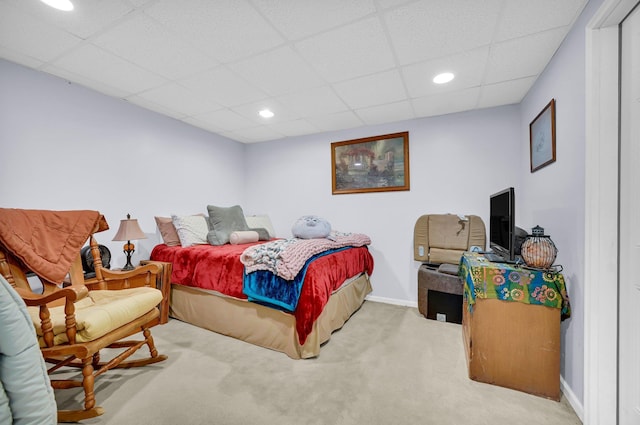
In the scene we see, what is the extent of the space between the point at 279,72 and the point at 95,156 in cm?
210

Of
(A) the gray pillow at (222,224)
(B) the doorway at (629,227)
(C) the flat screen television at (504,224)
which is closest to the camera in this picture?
(B) the doorway at (629,227)

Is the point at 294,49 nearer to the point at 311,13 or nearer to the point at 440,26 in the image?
the point at 311,13

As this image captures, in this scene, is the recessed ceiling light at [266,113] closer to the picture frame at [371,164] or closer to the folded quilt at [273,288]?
the picture frame at [371,164]

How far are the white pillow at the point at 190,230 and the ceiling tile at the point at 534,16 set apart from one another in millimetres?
3379

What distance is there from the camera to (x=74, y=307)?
1613mm

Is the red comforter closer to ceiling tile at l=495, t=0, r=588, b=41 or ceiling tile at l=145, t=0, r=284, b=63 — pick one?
ceiling tile at l=145, t=0, r=284, b=63

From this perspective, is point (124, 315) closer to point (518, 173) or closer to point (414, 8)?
point (414, 8)

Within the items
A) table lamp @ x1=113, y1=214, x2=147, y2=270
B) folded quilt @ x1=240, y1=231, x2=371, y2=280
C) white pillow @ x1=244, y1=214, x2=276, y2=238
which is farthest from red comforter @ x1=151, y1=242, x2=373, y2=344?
white pillow @ x1=244, y1=214, x2=276, y2=238

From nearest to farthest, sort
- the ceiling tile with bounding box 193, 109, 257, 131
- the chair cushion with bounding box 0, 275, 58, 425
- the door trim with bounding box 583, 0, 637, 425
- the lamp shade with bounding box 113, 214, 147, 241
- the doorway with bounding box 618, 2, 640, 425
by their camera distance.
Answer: the chair cushion with bounding box 0, 275, 58, 425 < the doorway with bounding box 618, 2, 640, 425 < the door trim with bounding box 583, 0, 637, 425 < the lamp shade with bounding box 113, 214, 147, 241 < the ceiling tile with bounding box 193, 109, 257, 131

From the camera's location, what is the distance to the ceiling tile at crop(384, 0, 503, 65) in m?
1.58

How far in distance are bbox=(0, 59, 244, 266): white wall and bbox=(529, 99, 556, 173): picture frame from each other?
3969 millimetres

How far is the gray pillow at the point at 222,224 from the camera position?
10.5 ft

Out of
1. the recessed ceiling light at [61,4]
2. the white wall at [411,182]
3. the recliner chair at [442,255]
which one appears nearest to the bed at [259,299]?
the white wall at [411,182]

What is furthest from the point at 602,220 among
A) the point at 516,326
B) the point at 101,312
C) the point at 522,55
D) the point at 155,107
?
the point at 155,107
